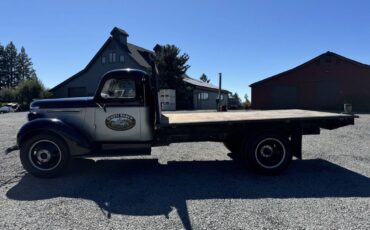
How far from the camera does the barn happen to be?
3234cm

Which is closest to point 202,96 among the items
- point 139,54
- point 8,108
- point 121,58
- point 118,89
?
point 139,54

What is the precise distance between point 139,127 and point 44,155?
6.73 feet

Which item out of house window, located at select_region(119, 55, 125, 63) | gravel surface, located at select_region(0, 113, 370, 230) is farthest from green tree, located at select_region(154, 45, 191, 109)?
gravel surface, located at select_region(0, 113, 370, 230)

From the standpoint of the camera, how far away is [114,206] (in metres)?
5.02

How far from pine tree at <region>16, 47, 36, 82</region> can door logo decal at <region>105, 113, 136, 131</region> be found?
378ft

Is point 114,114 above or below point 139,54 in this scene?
below

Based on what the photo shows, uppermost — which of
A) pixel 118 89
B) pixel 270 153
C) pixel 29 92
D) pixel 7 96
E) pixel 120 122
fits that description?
pixel 29 92

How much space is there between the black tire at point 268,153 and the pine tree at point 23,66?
117 metres

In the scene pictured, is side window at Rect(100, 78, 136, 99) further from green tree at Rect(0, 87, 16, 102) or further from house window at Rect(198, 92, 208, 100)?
green tree at Rect(0, 87, 16, 102)

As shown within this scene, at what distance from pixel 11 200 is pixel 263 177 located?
4.81 meters

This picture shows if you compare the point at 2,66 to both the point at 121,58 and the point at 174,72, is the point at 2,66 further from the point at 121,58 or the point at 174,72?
the point at 174,72

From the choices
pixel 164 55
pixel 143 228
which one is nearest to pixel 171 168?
pixel 143 228

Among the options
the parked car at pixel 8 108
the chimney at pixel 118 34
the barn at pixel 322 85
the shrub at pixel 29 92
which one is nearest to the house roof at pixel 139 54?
the chimney at pixel 118 34

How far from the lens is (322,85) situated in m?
33.3
